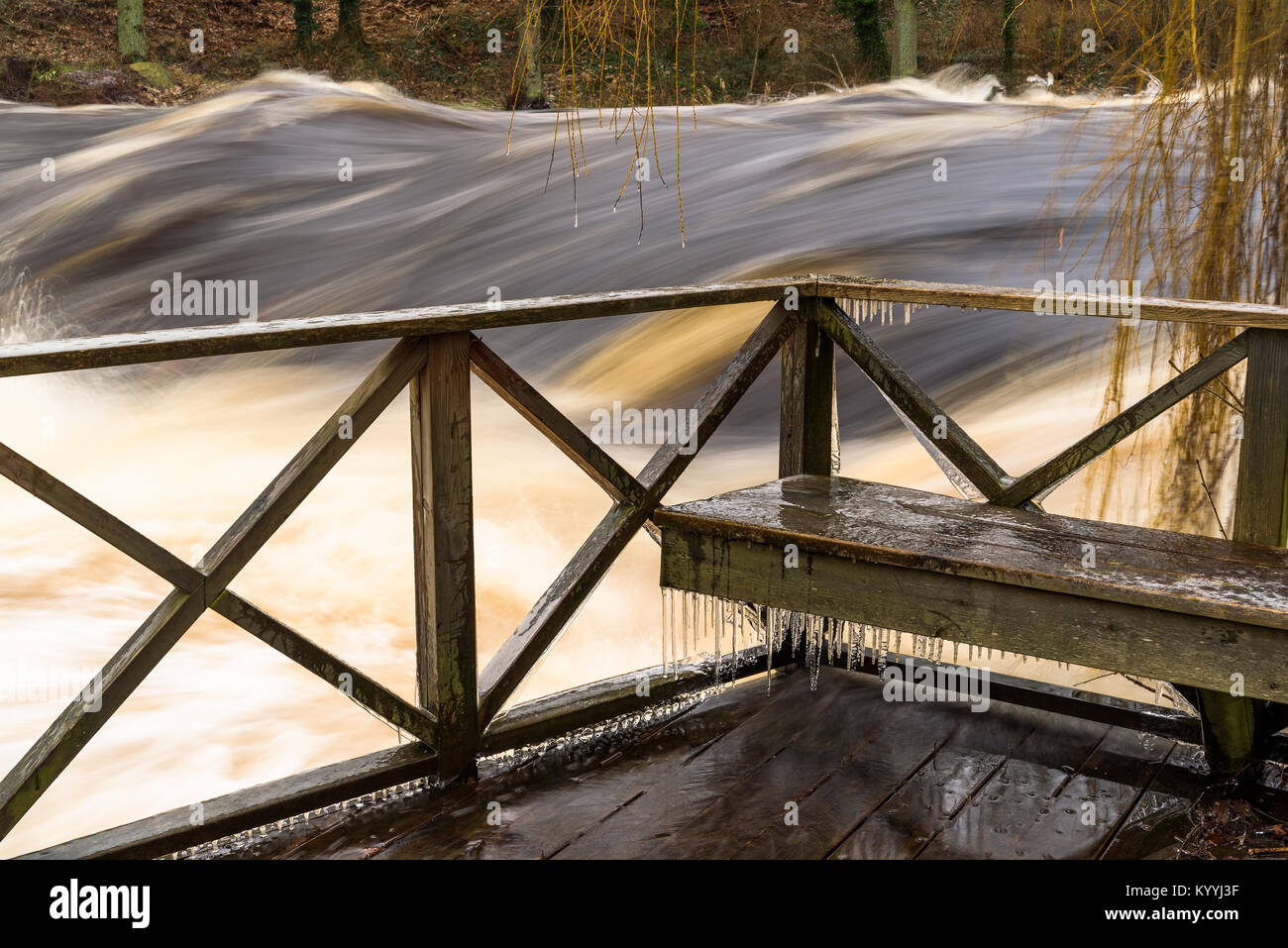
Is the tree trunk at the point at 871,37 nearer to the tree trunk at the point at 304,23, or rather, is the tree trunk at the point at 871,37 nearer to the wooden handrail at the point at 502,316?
the tree trunk at the point at 304,23

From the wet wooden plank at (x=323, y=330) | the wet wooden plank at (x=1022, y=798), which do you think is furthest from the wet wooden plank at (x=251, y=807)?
the wet wooden plank at (x=1022, y=798)

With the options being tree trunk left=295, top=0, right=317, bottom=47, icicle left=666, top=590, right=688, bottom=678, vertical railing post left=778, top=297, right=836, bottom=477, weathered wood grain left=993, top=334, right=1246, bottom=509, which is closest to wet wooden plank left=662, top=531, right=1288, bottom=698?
icicle left=666, top=590, right=688, bottom=678

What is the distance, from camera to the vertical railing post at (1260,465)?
266 cm

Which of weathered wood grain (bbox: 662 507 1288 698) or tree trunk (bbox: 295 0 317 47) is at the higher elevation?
tree trunk (bbox: 295 0 317 47)

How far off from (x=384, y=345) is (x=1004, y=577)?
6.27 m

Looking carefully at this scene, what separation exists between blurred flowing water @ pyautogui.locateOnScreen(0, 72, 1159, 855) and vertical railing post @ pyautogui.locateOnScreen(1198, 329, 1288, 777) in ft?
6.66

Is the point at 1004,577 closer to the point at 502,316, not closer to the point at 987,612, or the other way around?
the point at 987,612

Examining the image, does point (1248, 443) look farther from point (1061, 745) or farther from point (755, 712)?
point (755, 712)

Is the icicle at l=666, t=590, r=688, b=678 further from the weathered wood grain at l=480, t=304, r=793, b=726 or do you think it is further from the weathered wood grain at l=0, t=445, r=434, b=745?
the weathered wood grain at l=0, t=445, r=434, b=745

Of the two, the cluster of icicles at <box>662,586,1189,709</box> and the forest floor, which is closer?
the cluster of icicles at <box>662,586,1189,709</box>

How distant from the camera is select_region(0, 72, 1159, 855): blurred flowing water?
197 inches

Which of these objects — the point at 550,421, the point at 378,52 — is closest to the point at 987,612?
the point at 550,421

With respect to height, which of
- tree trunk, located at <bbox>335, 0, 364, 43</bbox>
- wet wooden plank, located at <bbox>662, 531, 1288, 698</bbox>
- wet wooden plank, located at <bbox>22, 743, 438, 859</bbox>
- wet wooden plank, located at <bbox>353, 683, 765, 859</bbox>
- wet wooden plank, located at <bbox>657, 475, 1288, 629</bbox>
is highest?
tree trunk, located at <bbox>335, 0, 364, 43</bbox>

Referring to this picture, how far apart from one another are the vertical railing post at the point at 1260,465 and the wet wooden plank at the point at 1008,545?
139 mm
